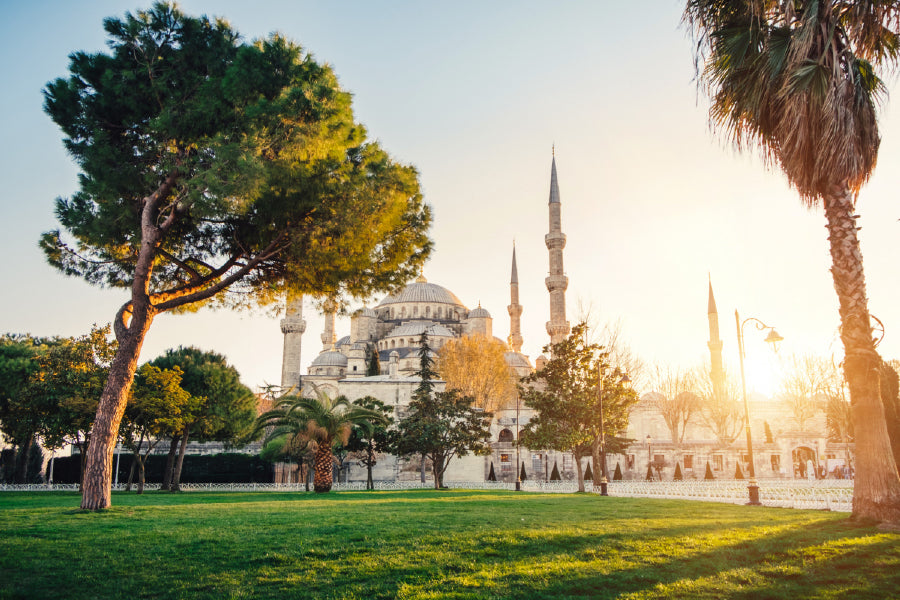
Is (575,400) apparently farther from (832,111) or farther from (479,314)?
(479,314)

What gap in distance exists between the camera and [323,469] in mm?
21594

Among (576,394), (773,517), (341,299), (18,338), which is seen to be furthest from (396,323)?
(773,517)

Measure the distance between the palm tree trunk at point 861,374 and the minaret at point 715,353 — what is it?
36.8m

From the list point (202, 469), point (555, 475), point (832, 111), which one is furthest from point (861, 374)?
point (202, 469)

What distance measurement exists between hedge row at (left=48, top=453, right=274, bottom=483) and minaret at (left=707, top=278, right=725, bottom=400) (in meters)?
30.8

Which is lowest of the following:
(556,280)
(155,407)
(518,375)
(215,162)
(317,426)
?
(317,426)

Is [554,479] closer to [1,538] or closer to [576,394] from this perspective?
[576,394]

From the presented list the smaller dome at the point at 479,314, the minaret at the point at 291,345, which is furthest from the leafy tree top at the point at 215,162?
the smaller dome at the point at 479,314

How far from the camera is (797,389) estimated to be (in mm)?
41469

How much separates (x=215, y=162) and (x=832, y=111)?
9.67m

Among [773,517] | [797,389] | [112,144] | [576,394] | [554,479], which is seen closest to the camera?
[773,517]

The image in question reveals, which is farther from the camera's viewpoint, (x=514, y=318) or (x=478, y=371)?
(x=514, y=318)

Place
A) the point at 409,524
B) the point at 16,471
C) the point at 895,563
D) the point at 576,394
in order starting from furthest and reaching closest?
the point at 16,471
the point at 576,394
the point at 409,524
the point at 895,563

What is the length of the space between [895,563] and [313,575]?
5.28 metres
